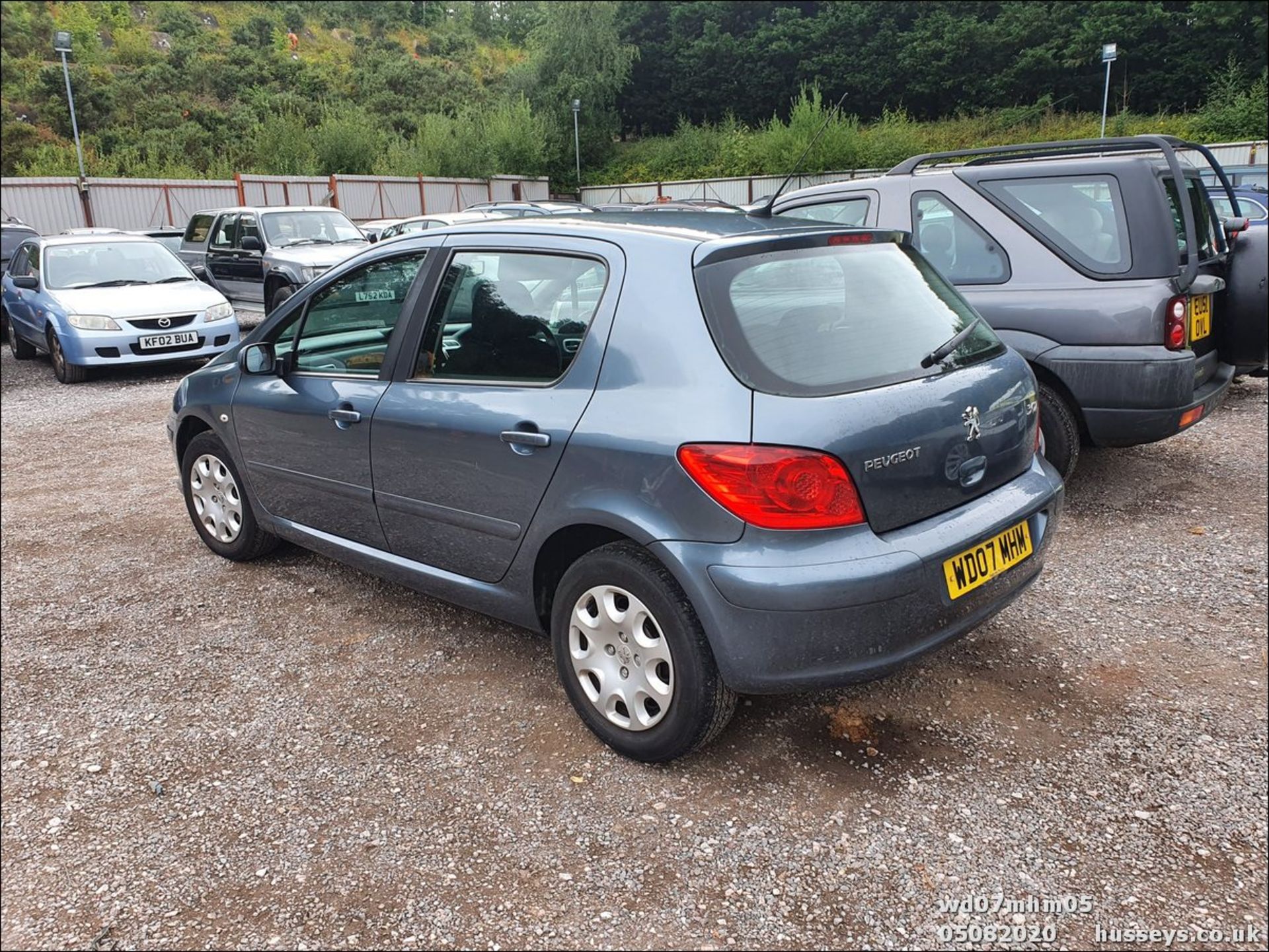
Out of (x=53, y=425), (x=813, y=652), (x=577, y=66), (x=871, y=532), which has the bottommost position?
(x=53, y=425)

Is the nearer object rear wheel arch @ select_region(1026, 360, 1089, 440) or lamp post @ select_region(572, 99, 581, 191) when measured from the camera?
rear wheel arch @ select_region(1026, 360, 1089, 440)

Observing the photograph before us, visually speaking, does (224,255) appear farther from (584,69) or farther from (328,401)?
(584,69)

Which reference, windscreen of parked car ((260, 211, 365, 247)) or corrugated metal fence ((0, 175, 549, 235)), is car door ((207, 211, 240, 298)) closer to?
windscreen of parked car ((260, 211, 365, 247))

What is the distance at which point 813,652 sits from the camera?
2547mm

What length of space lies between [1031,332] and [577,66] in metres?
55.0

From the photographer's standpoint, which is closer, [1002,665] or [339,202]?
[1002,665]

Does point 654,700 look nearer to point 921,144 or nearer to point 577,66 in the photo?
point 921,144

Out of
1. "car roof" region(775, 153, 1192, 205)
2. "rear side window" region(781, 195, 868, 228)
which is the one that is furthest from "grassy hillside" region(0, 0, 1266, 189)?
"car roof" region(775, 153, 1192, 205)

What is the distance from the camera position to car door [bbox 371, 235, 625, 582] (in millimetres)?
2955

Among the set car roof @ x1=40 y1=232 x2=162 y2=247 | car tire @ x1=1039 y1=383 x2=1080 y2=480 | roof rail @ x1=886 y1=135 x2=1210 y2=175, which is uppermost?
roof rail @ x1=886 y1=135 x2=1210 y2=175

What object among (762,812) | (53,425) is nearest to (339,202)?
(53,425)

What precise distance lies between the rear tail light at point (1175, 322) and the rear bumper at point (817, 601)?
2.72 m

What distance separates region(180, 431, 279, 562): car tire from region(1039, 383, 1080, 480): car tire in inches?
158

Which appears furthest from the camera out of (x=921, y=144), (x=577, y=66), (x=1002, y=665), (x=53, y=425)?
(x=577, y=66)
